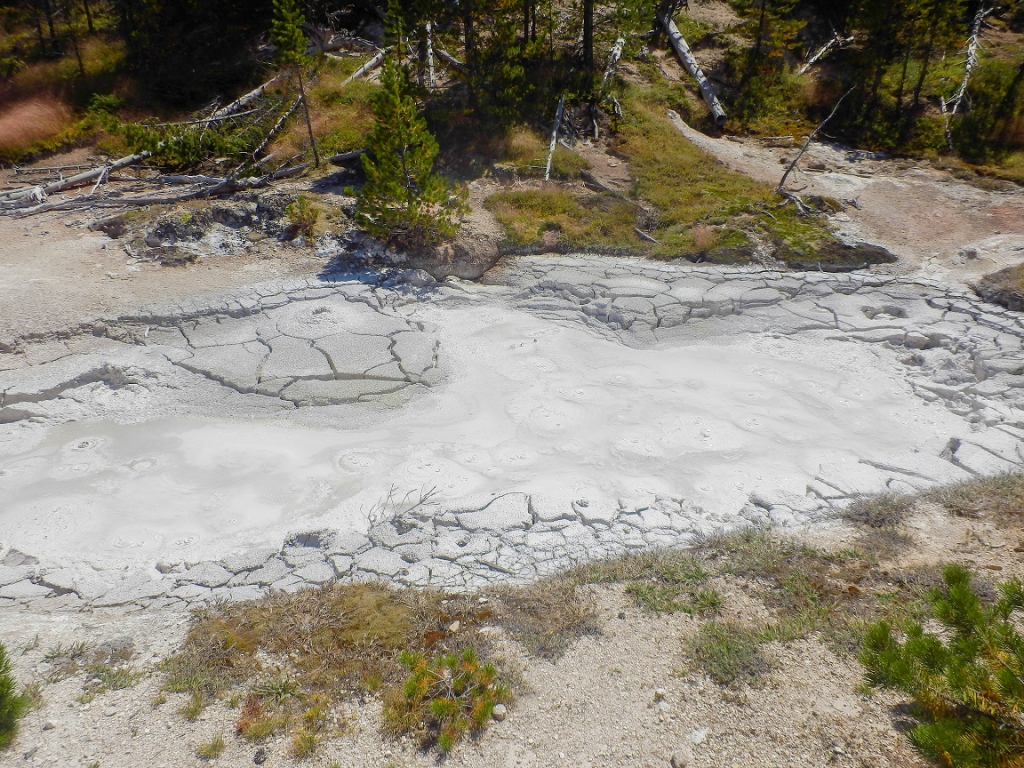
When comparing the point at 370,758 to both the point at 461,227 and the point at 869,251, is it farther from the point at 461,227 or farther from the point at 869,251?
the point at 869,251

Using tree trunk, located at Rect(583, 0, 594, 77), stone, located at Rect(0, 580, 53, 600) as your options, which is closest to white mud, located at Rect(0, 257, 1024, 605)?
stone, located at Rect(0, 580, 53, 600)

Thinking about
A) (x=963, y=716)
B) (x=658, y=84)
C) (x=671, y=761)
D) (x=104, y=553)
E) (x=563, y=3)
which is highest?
(x=563, y=3)

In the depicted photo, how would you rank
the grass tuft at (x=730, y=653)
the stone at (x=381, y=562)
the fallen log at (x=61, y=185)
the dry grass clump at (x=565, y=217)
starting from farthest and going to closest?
1. the fallen log at (x=61, y=185)
2. the dry grass clump at (x=565, y=217)
3. the stone at (x=381, y=562)
4. the grass tuft at (x=730, y=653)

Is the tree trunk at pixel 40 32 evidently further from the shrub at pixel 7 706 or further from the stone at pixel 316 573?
the shrub at pixel 7 706

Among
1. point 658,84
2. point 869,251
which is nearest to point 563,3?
point 658,84

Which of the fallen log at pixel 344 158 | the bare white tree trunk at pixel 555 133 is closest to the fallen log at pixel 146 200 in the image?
the fallen log at pixel 344 158

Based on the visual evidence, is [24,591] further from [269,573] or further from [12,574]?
[269,573]

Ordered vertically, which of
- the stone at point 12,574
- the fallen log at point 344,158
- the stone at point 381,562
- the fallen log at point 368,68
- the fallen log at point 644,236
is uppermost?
the fallen log at point 368,68
